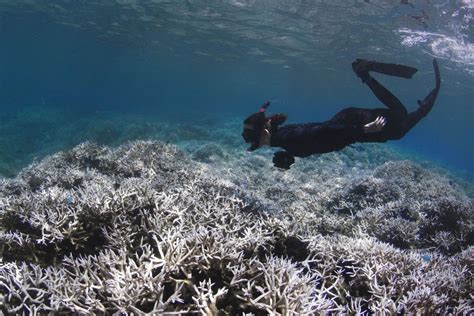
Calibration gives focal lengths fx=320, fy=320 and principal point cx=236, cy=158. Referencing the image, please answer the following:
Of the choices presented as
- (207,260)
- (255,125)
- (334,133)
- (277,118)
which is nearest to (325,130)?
(334,133)

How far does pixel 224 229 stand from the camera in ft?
12.5

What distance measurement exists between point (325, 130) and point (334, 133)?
0.56ft

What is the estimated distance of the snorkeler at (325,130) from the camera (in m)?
5.12

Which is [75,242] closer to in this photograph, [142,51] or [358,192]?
[358,192]

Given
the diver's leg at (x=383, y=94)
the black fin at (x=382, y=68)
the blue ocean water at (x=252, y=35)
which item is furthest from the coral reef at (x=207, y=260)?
the blue ocean water at (x=252, y=35)

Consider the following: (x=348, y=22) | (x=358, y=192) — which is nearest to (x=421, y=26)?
(x=348, y=22)

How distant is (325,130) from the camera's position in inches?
203

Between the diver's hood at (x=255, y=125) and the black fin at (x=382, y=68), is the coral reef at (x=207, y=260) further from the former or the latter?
the black fin at (x=382, y=68)

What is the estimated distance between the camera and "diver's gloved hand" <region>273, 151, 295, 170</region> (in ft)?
17.3

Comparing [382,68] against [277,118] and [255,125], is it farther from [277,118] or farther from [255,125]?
[255,125]

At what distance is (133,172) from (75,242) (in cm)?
536

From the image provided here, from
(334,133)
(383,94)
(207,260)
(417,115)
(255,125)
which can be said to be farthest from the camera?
(417,115)

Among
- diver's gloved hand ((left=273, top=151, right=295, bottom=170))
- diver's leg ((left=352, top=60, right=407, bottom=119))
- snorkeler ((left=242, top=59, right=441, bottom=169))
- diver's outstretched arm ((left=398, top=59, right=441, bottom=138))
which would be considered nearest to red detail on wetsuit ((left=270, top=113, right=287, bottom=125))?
snorkeler ((left=242, top=59, right=441, bottom=169))

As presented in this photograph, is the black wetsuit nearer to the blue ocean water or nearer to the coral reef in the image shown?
the coral reef
